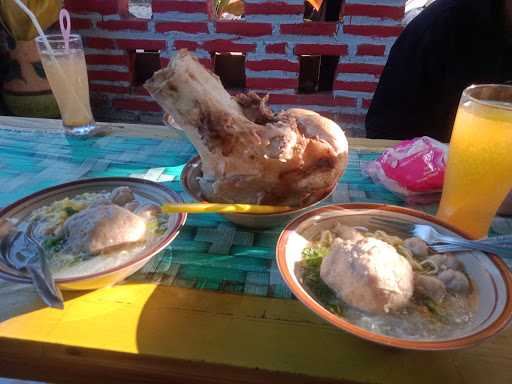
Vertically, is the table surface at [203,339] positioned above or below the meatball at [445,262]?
below

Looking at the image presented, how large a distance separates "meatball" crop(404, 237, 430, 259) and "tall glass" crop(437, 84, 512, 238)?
223 millimetres

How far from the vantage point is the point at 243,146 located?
0.77m

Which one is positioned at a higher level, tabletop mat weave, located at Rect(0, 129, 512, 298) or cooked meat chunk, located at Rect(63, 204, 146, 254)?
cooked meat chunk, located at Rect(63, 204, 146, 254)

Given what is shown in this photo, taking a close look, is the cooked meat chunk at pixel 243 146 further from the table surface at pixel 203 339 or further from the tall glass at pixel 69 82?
the tall glass at pixel 69 82

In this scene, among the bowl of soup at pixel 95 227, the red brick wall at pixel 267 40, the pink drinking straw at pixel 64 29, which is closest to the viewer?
the bowl of soup at pixel 95 227

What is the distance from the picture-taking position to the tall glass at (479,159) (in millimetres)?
757

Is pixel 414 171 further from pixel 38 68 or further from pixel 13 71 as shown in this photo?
pixel 13 71

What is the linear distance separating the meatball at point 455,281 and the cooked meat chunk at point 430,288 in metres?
0.01

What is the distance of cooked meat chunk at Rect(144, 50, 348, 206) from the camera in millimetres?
771

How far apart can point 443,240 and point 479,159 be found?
0.78 ft

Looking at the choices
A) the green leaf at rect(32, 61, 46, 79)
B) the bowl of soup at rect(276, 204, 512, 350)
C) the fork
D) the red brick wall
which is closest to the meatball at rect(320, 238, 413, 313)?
the bowl of soup at rect(276, 204, 512, 350)

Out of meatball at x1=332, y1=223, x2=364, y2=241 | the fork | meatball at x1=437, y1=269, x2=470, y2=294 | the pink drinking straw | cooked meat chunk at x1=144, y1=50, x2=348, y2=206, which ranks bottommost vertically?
meatball at x1=437, y1=269, x2=470, y2=294

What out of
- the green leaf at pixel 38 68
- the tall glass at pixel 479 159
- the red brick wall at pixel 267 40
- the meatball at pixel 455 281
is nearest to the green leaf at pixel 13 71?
the green leaf at pixel 38 68

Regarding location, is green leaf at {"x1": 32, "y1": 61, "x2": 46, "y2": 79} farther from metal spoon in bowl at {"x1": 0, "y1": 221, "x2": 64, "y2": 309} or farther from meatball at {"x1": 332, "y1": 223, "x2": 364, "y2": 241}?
meatball at {"x1": 332, "y1": 223, "x2": 364, "y2": 241}
